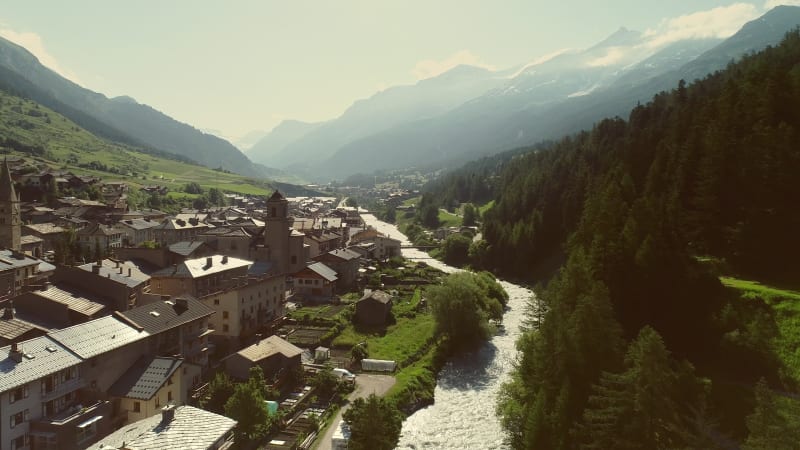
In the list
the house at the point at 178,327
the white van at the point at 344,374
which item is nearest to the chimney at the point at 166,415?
the house at the point at 178,327

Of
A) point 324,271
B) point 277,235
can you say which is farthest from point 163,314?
point 324,271

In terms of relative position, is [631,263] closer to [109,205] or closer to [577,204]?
[577,204]

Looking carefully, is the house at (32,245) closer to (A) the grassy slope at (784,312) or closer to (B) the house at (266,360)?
(B) the house at (266,360)

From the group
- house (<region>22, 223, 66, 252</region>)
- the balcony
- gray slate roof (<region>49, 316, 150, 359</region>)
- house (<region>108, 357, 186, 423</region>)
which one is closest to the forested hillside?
house (<region>108, 357, 186, 423</region>)

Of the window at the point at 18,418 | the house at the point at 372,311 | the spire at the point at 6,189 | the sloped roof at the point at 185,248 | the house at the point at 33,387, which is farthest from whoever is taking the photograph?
the spire at the point at 6,189

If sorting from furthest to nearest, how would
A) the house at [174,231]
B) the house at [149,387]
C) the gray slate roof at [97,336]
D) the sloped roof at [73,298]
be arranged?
1. the house at [174,231]
2. the sloped roof at [73,298]
3. the house at [149,387]
4. the gray slate roof at [97,336]

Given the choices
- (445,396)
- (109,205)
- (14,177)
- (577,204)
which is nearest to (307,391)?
(445,396)

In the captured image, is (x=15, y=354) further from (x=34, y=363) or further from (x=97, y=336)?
(x=97, y=336)
